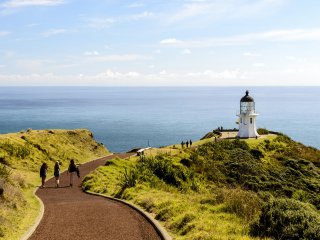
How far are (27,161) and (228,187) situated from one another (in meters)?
16.5

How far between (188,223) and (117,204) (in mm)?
6102

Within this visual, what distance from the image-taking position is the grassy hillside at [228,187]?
12.1 metres

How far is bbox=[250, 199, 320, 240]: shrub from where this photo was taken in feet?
34.9

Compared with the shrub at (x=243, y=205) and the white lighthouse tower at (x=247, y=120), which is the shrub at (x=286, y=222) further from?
the white lighthouse tower at (x=247, y=120)

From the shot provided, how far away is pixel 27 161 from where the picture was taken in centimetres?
3288

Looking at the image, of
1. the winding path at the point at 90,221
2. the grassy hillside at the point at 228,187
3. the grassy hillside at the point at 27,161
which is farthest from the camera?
the grassy hillside at the point at 27,161

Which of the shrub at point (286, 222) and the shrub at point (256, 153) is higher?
the shrub at point (286, 222)

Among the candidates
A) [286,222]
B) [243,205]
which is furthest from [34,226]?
[286,222]

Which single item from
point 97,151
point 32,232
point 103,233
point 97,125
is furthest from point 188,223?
point 97,125

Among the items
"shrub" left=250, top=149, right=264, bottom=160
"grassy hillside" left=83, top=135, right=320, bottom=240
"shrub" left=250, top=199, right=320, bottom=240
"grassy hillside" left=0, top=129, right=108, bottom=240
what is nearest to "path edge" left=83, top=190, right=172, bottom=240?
"grassy hillside" left=83, top=135, right=320, bottom=240

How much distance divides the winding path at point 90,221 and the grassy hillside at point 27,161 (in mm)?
806

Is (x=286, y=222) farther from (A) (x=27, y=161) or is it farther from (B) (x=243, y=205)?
(A) (x=27, y=161)

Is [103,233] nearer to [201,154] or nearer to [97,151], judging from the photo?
[201,154]

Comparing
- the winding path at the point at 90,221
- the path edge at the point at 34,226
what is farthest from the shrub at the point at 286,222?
the path edge at the point at 34,226
